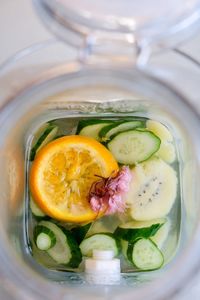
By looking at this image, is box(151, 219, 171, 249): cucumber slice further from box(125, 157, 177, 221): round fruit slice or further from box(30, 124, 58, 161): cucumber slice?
box(30, 124, 58, 161): cucumber slice

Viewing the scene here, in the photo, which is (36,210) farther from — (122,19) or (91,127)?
(122,19)

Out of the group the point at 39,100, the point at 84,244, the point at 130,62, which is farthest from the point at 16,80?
the point at 84,244

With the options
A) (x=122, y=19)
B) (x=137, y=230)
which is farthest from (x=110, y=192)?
(x=122, y=19)

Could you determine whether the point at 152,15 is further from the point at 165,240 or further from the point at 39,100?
the point at 165,240

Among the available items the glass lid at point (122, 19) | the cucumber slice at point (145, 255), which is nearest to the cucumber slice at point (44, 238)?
the cucumber slice at point (145, 255)

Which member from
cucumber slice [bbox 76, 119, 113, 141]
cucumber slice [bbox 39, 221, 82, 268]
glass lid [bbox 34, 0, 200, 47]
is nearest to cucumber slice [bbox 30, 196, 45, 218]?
cucumber slice [bbox 39, 221, 82, 268]
